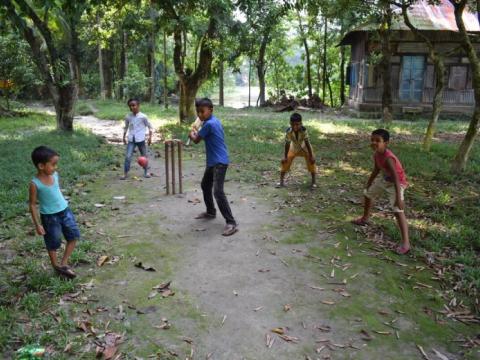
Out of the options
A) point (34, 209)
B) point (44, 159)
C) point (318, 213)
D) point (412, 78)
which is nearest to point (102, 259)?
Result: point (34, 209)

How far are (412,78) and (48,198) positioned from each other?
67.8ft

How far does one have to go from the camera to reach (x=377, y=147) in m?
5.51

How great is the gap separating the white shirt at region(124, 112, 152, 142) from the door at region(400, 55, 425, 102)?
54.0ft

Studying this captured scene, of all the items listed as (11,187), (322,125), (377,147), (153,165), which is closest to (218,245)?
(377,147)

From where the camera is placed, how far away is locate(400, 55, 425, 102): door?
21516 mm

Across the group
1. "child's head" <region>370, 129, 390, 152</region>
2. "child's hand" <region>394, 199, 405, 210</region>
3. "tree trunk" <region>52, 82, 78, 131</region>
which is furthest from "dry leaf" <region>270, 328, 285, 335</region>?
"tree trunk" <region>52, 82, 78, 131</region>

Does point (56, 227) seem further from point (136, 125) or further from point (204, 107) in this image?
point (136, 125)

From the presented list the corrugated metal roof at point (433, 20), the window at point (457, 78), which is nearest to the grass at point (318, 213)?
the corrugated metal roof at point (433, 20)

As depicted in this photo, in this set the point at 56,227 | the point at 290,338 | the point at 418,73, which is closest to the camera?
the point at 290,338

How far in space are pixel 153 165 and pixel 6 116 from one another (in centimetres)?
1209

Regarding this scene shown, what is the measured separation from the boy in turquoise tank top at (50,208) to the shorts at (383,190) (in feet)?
12.1

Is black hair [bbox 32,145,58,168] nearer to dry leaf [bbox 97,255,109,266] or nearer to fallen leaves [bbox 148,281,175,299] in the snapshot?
dry leaf [bbox 97,255,109,266]

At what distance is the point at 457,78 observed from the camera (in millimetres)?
21484

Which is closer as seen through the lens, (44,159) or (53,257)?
(44,159)
